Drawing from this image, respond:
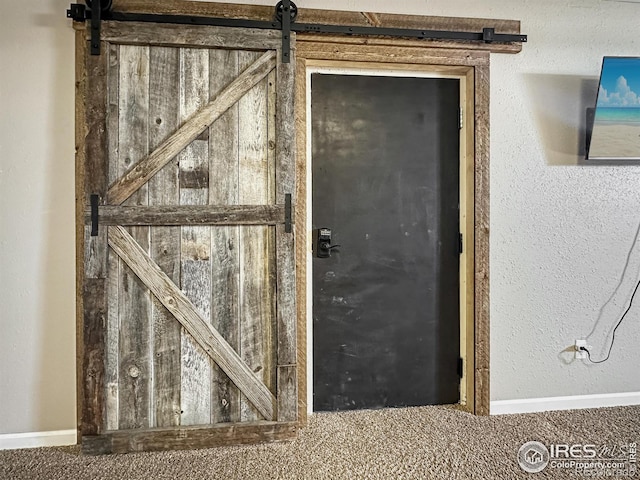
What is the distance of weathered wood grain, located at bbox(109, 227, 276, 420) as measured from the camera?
1.95m

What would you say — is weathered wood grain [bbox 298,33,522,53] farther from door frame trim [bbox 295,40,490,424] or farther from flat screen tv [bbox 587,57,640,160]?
flat screen tv [bbox 587,57,640,160]

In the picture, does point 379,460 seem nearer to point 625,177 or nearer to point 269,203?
point 269,203

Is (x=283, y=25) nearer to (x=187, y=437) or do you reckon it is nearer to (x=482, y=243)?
(x=482, y=243)

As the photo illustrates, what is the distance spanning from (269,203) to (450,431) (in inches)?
57.8

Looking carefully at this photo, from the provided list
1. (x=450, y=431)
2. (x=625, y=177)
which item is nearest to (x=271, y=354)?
(x=450, y=431)

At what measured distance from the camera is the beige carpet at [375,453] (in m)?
1.76

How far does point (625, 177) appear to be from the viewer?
2.37 meters

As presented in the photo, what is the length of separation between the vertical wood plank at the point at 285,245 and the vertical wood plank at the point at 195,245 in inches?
13.7

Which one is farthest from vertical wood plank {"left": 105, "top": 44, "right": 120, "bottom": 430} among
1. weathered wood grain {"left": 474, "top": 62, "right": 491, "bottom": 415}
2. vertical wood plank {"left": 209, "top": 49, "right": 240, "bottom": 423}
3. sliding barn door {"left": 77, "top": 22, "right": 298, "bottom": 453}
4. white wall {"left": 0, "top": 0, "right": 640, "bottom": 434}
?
weathered wood grain {"left": 474, "top": 62, "right": 491, "bottom": 415}

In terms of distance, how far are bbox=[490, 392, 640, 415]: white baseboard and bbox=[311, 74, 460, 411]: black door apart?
0.87 ft

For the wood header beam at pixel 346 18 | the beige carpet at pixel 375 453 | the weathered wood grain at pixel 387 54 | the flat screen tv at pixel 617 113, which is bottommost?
the beige carpet at pixel 375 453

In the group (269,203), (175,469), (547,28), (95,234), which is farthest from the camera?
(547,28)

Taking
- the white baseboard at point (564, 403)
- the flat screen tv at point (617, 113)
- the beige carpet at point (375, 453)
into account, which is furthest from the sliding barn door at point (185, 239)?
the flat screen tv at point (617, 113)

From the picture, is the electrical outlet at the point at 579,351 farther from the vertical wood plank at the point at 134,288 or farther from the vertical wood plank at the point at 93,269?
the vertical wood plank at the point at 93,269
